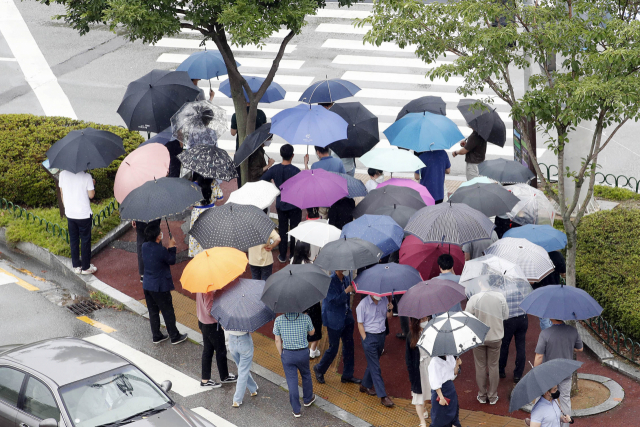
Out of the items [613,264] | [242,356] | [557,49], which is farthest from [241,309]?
[613,264]

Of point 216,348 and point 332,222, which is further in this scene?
point 332,222

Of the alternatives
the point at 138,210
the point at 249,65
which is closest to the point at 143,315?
the point at 138,210

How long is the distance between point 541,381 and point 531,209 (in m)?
4.40

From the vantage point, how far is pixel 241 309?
875 cm

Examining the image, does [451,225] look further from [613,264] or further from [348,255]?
[613,264]

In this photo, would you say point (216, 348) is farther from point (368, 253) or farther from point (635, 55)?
point (635, 55)

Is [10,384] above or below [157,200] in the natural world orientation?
below

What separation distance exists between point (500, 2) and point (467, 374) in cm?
478

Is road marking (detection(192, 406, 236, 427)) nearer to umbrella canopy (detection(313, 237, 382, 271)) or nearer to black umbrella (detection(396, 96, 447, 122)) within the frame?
umbrella canopy (detection(313, 237, 382, 271))

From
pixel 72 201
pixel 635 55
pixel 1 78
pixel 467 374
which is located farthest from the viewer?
pixel 1 78

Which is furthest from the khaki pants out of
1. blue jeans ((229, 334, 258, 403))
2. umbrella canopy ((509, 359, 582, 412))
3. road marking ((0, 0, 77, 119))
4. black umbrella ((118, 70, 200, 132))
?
road marking ((0, 0, 77, 119))

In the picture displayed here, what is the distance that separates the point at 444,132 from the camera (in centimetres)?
1246

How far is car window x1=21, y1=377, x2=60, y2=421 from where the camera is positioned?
747cm

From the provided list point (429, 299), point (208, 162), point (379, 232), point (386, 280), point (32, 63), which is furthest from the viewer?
point (32, 63)
